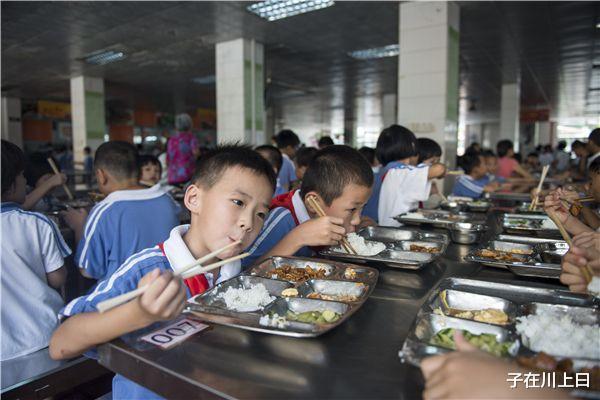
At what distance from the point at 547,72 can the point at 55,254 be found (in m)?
11.3

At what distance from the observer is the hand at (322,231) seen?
58.8 inches

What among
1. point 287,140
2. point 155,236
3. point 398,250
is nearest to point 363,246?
point 398,250

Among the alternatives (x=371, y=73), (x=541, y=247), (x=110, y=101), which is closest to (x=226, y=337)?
(x=541, y=247)

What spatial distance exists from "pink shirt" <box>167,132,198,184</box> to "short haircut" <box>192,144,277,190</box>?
4138 millimetres

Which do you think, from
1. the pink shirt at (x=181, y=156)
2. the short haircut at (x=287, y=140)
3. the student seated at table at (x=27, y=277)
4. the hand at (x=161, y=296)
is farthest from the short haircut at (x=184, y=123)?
the hand at (x=161, y=296)

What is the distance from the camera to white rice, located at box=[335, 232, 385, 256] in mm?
1694

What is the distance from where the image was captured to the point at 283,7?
603cm

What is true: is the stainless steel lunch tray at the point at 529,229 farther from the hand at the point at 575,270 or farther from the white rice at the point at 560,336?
the white rice at the point at 560,336

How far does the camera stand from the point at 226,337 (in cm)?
96

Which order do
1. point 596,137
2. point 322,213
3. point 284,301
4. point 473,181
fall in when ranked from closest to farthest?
point 284,301, point 322,213, point 596,137, point 473,181

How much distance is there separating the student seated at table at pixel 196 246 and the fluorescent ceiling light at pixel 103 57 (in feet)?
28.0

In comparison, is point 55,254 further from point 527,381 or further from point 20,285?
point 527,381

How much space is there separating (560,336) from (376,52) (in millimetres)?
8294

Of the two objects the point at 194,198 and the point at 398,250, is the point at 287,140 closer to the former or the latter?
the point at 398,250
